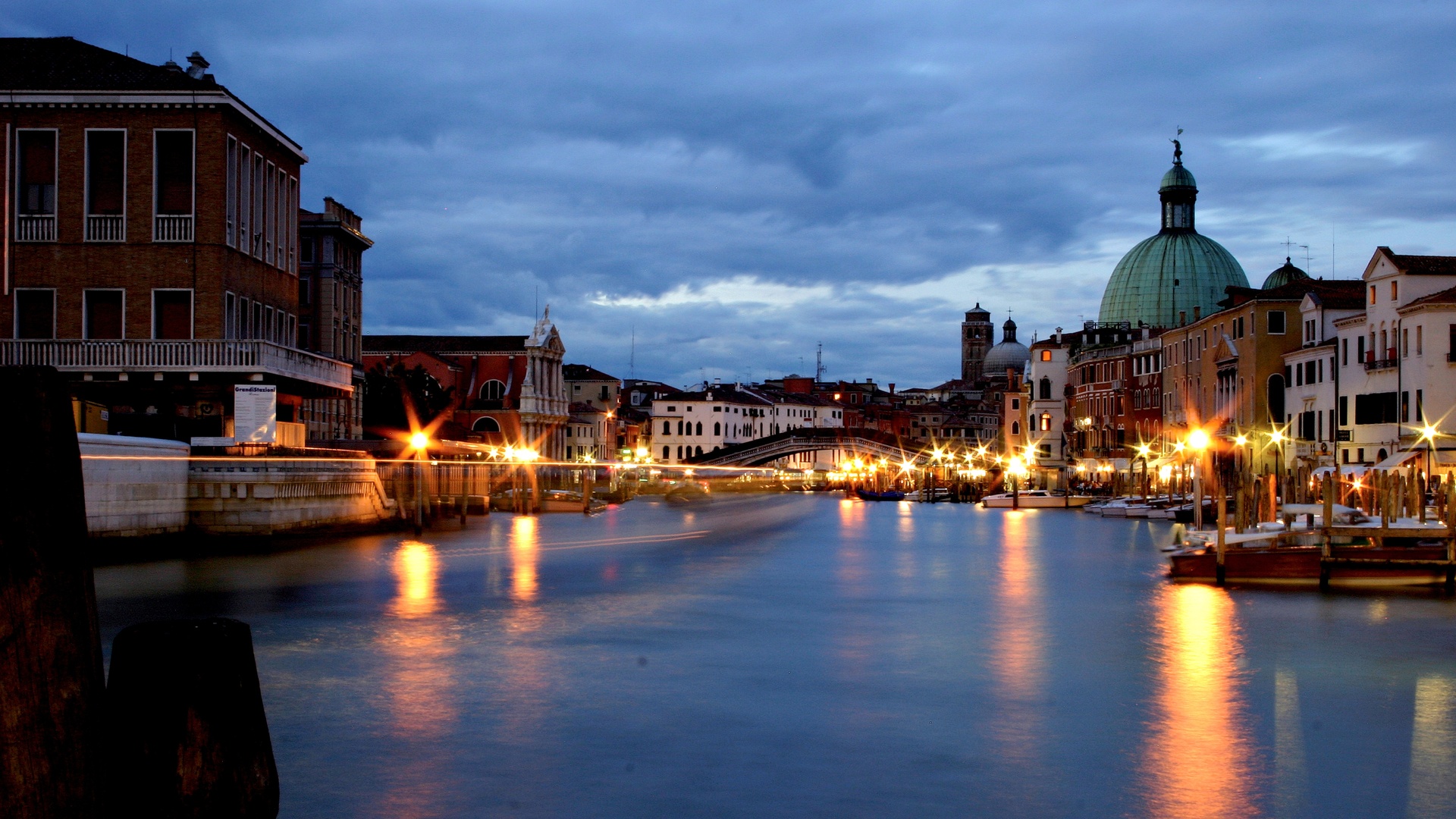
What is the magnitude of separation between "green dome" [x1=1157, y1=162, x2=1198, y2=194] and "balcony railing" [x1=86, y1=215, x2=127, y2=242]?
6488cm

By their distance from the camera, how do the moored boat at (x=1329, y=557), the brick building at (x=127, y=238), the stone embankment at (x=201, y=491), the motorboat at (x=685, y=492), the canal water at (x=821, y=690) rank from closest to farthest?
the canal water at (x=821, y=690) → the stone embankment at (x=201, y=491) → the moored boat at (x=1329, y=557) → the brick building at (x=127, y=238) → the motorboat at (x=685, y=492)

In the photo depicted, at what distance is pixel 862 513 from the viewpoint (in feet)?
181

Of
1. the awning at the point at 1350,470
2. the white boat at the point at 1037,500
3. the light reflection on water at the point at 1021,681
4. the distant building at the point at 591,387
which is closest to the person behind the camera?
the light reflection on water at the point at 1021,681

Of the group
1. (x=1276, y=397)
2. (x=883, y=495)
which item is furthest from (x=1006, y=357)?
(x=1276, y=397)

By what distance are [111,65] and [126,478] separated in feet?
29.6

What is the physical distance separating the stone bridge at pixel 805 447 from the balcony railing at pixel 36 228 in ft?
194

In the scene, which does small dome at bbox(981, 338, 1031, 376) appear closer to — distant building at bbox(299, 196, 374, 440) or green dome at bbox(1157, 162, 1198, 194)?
green dome at bbox(1157, 162, 1198, 194)

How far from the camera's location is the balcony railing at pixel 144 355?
77.7ft

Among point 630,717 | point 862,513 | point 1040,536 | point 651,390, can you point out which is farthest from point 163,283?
point 651,390

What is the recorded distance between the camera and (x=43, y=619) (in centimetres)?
403

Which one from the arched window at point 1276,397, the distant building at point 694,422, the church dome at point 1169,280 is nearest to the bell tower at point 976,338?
the distant building at point 694,422

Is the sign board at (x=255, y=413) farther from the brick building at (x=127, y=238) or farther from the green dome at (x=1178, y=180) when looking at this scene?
the green dome at (x=1178, y=180)

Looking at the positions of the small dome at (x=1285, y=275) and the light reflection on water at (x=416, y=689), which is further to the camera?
the small dome at (x=1285, y=275)

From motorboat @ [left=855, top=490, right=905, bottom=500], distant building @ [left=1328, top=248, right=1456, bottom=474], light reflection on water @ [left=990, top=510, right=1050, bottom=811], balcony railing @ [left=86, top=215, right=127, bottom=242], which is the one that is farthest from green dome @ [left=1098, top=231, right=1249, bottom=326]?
balcony railing @ [left=86, top=215, right=127, bottom=242]
